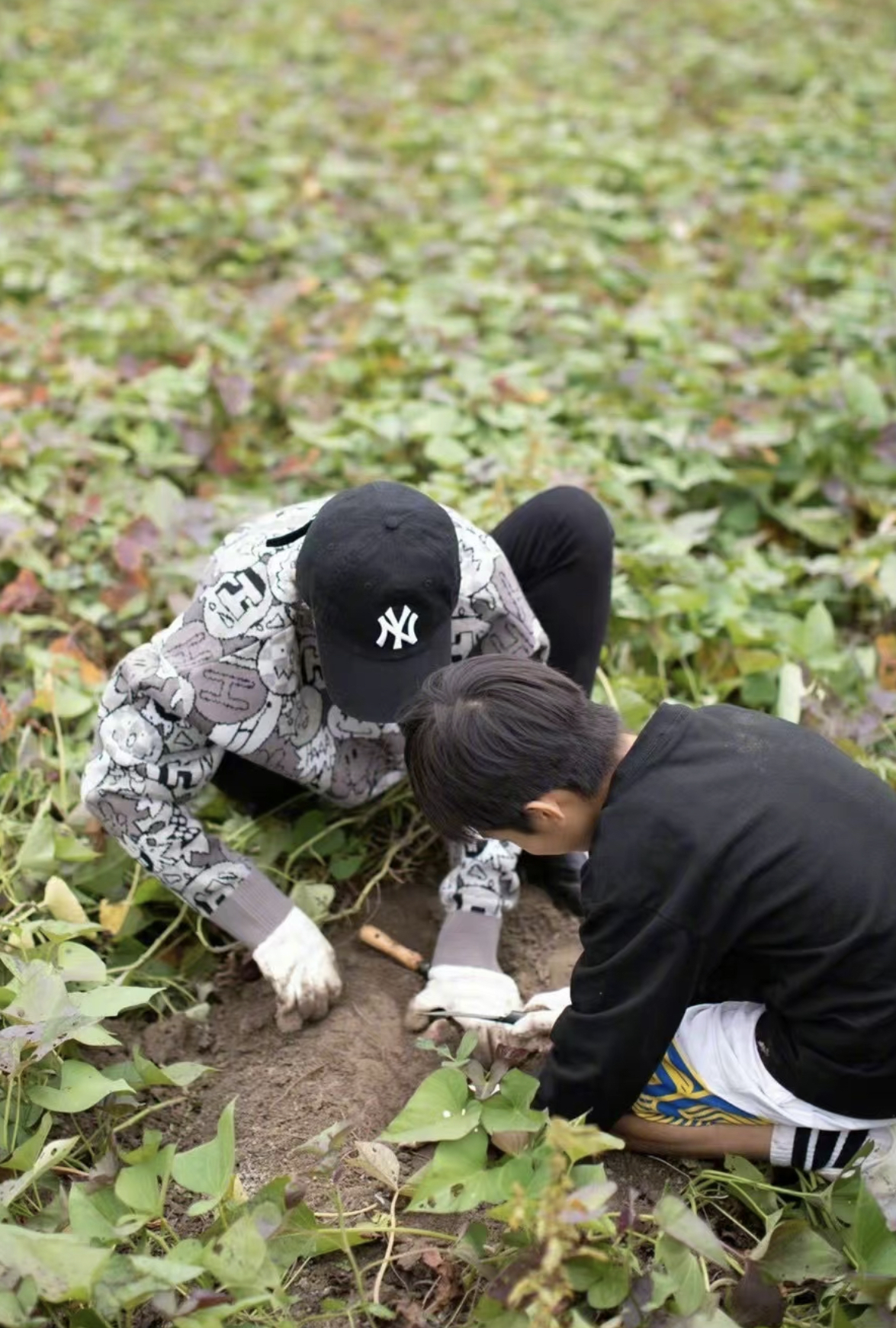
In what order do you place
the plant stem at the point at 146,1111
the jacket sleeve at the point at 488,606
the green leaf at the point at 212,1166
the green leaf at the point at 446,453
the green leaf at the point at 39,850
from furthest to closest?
1. the green leaf at the point at 446,453
2. the green leaf at the point at 39,850
3. the jacket sleeve at the point at 488,606
4. the plant stem at the point at 146,1111
5. the green leaf at the point at 212,1166

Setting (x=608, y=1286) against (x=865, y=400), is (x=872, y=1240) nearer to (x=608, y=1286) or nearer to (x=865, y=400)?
(x=608, y=1286)

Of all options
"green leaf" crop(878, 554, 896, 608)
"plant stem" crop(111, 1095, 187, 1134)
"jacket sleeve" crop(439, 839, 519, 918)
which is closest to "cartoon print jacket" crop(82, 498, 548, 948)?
"jacket sleeve" crop(439, 839, 519, 918)

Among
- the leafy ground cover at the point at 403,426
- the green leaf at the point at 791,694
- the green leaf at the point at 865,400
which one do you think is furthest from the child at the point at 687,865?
the green leaf at the point at 865,400

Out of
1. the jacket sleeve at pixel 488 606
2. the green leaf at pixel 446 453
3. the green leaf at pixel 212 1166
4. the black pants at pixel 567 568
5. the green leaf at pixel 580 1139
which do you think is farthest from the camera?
the green leaf at pixel 446 453

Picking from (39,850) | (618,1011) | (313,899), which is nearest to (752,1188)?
(618,1011)

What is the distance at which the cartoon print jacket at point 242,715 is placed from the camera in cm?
157

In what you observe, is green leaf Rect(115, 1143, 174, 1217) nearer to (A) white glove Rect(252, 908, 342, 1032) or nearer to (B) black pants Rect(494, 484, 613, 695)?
(A) white glove Rect(252, 908, 342, 1032)

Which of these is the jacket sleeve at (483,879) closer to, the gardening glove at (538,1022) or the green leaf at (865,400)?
the gardening glove at (538,1022)

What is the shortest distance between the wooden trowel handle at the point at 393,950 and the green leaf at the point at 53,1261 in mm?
686

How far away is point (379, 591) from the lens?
1402mm

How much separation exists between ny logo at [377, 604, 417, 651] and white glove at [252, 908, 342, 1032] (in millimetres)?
470

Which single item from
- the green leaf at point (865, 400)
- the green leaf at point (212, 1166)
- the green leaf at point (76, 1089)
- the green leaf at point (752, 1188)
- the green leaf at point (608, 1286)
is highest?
the green leaf at point (865, 400)

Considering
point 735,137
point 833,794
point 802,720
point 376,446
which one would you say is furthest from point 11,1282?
point 735,137

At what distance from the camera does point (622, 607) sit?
2201mm
